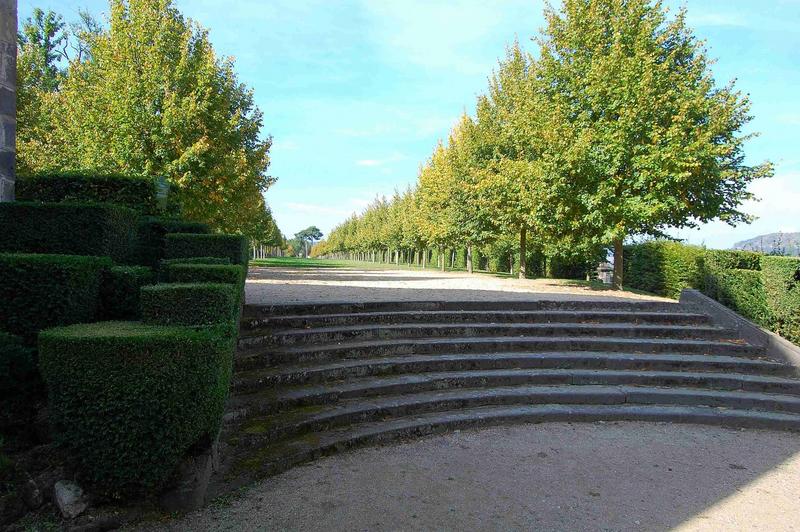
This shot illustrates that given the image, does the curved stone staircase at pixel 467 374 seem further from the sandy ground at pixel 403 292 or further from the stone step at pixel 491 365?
the sandy ground at pixel 403 292

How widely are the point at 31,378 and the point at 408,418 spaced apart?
133 inches

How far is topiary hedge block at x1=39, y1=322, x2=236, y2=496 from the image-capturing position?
3.05 metres

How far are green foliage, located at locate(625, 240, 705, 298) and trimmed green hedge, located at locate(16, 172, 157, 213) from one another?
1335 centimetres

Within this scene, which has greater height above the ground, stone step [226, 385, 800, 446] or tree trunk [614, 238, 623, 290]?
tree trunk [614, 238, 623, 290]

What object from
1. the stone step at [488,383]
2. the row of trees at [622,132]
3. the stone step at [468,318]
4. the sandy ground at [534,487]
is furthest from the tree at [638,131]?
the sandy ground at [534,487]

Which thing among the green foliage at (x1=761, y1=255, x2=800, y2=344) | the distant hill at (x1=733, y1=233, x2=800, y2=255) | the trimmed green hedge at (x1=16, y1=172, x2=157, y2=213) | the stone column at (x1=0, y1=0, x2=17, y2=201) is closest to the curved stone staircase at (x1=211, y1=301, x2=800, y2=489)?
the green foliage at (x1=761, y1=255, x2=800, y2=344)

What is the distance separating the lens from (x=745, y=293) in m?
10.8

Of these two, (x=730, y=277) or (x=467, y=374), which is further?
(x=730, y=277)

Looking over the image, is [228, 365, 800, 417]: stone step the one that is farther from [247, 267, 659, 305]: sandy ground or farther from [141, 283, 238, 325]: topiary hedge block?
[247, 267, 659, 305]: sandy ground

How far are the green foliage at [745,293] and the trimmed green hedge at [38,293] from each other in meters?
11.9

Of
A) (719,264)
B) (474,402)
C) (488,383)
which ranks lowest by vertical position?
(474,402)

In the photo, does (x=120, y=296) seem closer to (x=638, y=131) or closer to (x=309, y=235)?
(x=638, y=131)

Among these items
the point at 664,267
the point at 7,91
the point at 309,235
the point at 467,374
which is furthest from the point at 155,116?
the point at 309,235

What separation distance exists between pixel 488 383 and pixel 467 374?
29 centimetres
